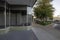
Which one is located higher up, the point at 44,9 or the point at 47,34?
the point at 44,9

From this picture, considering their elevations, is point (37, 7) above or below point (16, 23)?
above

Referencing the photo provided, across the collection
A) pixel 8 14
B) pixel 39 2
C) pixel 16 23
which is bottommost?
pixel 16 23

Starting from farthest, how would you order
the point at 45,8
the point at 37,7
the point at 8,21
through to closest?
the point at 37,7 < the point at 45,8 < the point at 8,21

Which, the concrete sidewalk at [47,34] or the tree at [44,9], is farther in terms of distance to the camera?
the tree at [44,9]

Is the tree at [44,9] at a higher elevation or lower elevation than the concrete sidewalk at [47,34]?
higher

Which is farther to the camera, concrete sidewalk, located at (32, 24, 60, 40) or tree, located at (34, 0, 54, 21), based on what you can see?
tree, located at (34, 0, 54, 21)

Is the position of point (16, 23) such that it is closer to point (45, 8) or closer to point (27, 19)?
point (27, 19)

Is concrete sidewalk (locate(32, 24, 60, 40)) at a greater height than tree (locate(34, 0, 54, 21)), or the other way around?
tree (locate(34, 0, 54, 21))

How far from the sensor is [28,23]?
24.3 m

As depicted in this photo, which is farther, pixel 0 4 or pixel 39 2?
pixel 39 2

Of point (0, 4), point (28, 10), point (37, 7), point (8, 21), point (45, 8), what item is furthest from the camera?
point (37, 7)

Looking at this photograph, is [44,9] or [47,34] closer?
[47,34]

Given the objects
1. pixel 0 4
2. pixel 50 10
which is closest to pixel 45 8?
pixel 50 10

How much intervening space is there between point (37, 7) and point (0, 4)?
22863mm
